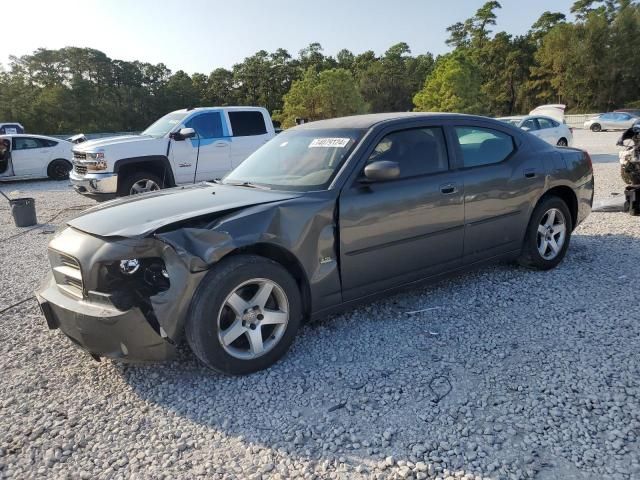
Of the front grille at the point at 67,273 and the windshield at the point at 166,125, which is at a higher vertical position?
the windshield at the point at 166,125

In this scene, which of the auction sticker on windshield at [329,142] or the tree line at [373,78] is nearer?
the auction sticker on windshield at [329,142]

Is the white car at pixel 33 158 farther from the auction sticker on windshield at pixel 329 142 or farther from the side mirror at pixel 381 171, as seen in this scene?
the side mirror at pixel 381 171

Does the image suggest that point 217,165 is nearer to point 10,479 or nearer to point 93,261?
point 93,261

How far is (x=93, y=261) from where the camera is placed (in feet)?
9.46

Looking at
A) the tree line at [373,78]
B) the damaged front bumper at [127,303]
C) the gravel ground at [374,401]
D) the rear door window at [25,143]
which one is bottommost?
the gravel ground at [374,401]

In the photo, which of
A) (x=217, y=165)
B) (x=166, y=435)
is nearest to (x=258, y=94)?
(x=217, y=165)

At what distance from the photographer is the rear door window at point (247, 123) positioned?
10367 mm

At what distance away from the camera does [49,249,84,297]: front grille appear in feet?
9.95

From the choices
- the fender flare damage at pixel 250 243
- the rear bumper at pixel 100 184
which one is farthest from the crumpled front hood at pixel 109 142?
the fender flare damage at pixel 250 243

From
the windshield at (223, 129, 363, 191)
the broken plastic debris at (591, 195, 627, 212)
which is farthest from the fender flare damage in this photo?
the broken plastic debris at (591, 195, 627, 212)

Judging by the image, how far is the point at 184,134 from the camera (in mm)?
8570

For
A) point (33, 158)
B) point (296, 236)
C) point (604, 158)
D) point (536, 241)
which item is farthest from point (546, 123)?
point (33, 158)

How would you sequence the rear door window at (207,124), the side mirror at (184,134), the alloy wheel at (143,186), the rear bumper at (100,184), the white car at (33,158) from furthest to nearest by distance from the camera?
the white car at (33,158) < the rear door window at (207,124) < the alloy wheel at (143,186) < the rear bumper at (100,184) < the side mirror at (184,134)

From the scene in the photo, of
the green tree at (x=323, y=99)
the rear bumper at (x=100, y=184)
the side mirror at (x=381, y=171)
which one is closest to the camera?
the side mirror at (x=381, y=171)
